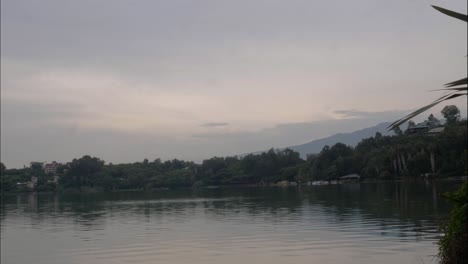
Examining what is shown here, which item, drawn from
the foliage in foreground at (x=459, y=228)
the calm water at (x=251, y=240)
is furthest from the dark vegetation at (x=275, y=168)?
the foliage in foreground at (x=459, y=228)

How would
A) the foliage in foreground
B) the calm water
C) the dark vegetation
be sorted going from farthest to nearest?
the dark vegetation, the calm water, the foliage in foreground

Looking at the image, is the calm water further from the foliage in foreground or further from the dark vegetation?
the dark vegetation

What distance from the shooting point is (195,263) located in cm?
1761

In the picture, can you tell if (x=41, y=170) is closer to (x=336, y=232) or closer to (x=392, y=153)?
(x=392, y=153)

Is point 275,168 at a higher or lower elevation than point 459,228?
higher

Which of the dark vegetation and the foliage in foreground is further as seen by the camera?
the dark vegetation

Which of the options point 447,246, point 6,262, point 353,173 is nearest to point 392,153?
→ point 353,173

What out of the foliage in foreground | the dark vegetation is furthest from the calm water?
the dark vegetation

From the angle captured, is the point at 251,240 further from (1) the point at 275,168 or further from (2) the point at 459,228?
(1) the point at 275,168

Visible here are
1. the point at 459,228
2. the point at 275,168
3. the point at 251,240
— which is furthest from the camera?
the point at 275,168

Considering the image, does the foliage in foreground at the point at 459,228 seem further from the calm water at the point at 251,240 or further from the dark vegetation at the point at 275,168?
the dark vegetation at the point at 275,168

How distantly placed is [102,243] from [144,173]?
12613cm

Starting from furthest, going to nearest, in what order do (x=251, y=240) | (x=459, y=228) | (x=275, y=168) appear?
(x=275, y=168)
(x=251, y=240)
(x=459, y=228)

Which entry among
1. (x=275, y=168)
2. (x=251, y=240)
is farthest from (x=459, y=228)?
(x=275, y=168)
